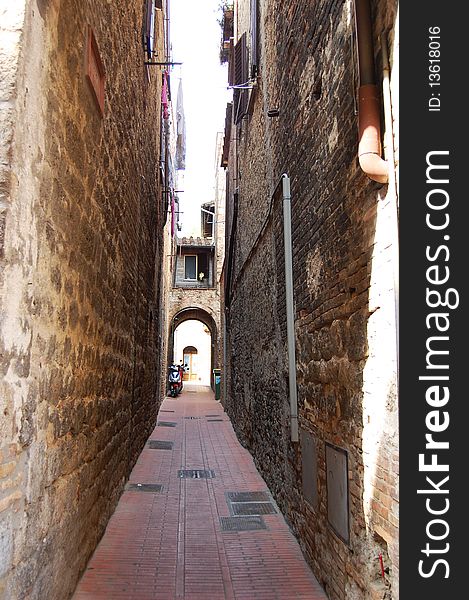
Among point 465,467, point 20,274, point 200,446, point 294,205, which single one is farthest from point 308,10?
point 200,446

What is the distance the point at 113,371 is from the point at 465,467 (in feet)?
11.9

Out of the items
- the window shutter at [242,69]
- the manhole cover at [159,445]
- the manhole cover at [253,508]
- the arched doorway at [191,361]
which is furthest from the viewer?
the arched doorway at [191,361]

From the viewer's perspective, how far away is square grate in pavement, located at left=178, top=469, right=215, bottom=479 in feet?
22.4

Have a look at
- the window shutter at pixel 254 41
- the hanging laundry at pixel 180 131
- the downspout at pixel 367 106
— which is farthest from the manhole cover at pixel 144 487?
the hanging laundry at pixel 180 131

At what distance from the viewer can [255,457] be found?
742 centimetres

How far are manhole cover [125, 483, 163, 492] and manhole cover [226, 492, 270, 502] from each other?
2.89 ft

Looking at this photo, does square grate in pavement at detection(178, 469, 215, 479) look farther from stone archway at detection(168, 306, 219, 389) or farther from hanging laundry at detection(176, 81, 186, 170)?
hanging laundry at detection(176, 81, 186, 170)

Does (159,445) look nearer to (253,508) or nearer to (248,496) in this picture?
(248,496)

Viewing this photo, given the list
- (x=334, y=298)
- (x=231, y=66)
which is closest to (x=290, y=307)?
(x=334, y=298)

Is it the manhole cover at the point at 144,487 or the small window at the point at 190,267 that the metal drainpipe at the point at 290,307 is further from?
the small window at the point at 190,267

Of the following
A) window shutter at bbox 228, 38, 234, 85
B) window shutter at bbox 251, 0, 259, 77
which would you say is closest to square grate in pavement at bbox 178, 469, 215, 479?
window shutter at bbox 251, 0, 259, 77

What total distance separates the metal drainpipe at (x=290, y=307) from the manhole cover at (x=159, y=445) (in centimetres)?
474

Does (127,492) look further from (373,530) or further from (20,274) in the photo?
(20,274)

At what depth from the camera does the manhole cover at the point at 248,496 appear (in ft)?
18.6
